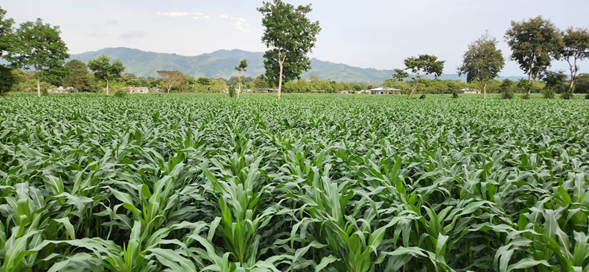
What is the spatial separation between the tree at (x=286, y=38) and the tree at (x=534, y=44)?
3581 centimetres

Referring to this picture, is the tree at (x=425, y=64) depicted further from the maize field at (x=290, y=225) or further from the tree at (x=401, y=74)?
the maize field at (x=290, y=225)

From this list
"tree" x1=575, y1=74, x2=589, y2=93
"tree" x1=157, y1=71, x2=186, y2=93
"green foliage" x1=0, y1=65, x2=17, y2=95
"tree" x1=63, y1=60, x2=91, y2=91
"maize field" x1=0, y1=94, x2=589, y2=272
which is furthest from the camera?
"tree" x1=63, y1=60, x2=91, y2=91

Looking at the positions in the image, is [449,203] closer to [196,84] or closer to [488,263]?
[488,263]

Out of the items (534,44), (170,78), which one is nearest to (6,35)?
(170,78)

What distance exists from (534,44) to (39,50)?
75371 millimetres

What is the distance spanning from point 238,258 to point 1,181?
7.99 ft

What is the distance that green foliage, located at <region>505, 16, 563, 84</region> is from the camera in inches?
1677

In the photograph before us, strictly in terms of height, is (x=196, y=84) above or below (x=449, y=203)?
above

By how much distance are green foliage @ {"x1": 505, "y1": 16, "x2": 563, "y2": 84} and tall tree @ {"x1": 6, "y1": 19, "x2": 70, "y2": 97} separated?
240 ft

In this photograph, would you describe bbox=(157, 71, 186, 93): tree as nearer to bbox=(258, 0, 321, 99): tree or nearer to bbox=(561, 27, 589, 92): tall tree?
bbox=(258, 0, 321, 99): tree

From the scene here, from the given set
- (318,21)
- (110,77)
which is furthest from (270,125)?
(110,77)

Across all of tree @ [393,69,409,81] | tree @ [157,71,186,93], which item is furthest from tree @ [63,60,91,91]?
tree @ [393,69,409,81]

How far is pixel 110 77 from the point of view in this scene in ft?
144

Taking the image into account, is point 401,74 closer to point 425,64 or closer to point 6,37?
point 425,64
